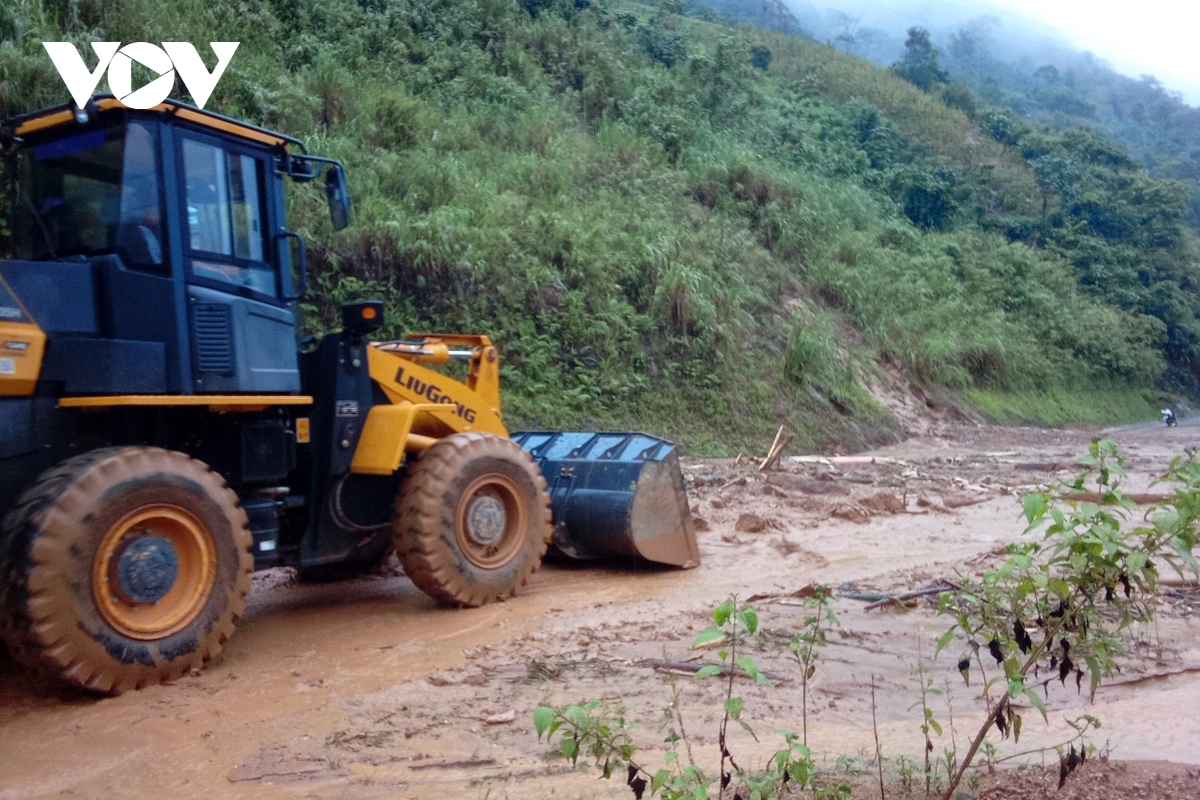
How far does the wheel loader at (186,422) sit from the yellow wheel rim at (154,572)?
0.4 inches

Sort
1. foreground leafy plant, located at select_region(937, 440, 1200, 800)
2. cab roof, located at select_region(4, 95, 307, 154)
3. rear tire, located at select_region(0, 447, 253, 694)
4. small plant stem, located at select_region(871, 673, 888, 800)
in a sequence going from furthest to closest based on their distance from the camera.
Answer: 1. cab roof, located at select_region(4, 95, 307, 154)
2. rear tire, located at select_region(0, 447, 253, 694)
3. small plant stem, located at select_region(871, 673, 888, 800)
4. foreground leafy plant, located at select_region(937, 440, 1200, 800)

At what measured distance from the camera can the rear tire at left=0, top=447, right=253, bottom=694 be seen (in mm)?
5105

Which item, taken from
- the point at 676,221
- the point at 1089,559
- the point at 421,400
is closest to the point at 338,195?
the point at 421,400

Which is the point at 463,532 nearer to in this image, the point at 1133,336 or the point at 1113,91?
the point at 1133,336

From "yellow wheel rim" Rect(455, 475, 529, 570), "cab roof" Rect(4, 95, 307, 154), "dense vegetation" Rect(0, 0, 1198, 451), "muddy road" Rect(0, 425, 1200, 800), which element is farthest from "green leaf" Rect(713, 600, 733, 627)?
"dense vegetation" Rect(0, 0, 1198, 451)

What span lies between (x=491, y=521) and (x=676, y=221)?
16.6 metres

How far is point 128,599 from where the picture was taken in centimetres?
547

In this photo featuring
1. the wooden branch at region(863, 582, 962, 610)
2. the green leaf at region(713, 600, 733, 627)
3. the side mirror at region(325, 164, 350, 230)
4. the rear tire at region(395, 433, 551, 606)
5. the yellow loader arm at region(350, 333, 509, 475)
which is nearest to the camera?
the green leaf at region(713, 600, 733, 627)

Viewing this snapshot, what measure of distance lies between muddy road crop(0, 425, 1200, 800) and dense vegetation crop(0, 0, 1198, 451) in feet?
25.9

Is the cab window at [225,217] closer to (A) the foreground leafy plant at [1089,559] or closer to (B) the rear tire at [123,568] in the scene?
(B) the rear tire at [123,568]

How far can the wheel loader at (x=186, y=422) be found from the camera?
210 inches

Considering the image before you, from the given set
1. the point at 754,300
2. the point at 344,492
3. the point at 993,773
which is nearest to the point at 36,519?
the point at 344,492

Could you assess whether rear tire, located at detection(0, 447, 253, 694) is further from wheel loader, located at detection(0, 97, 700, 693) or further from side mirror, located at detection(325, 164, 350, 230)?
side mirror, located at detection(325, 164, 350, 230)

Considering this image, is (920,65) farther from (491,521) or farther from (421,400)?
(491,521)
